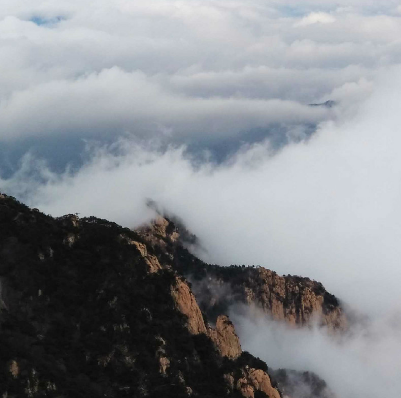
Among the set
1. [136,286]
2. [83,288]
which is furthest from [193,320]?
[83,288]

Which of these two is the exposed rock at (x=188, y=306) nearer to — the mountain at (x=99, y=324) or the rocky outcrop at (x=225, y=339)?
the mountain at (x=99, y=324)

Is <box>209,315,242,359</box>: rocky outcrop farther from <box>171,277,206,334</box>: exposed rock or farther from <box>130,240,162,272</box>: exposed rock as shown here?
<box>130,240,162,272</box>: exposed rock

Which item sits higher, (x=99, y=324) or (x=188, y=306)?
(x=188, y=306)

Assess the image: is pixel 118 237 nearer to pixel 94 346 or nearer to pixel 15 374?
pixel 94 346

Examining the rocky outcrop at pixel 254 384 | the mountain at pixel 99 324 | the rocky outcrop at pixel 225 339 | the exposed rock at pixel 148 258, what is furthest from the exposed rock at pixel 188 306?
the rocky outcrop at pixel 254 384

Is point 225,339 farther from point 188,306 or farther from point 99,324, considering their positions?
point 99,324

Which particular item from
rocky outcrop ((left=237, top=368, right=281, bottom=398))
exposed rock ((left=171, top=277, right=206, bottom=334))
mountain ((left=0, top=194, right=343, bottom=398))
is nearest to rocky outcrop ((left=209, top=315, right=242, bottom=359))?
mountain ((left=0, top=194, right=343, bottom=398))

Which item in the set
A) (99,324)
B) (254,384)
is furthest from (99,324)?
(254,384)
